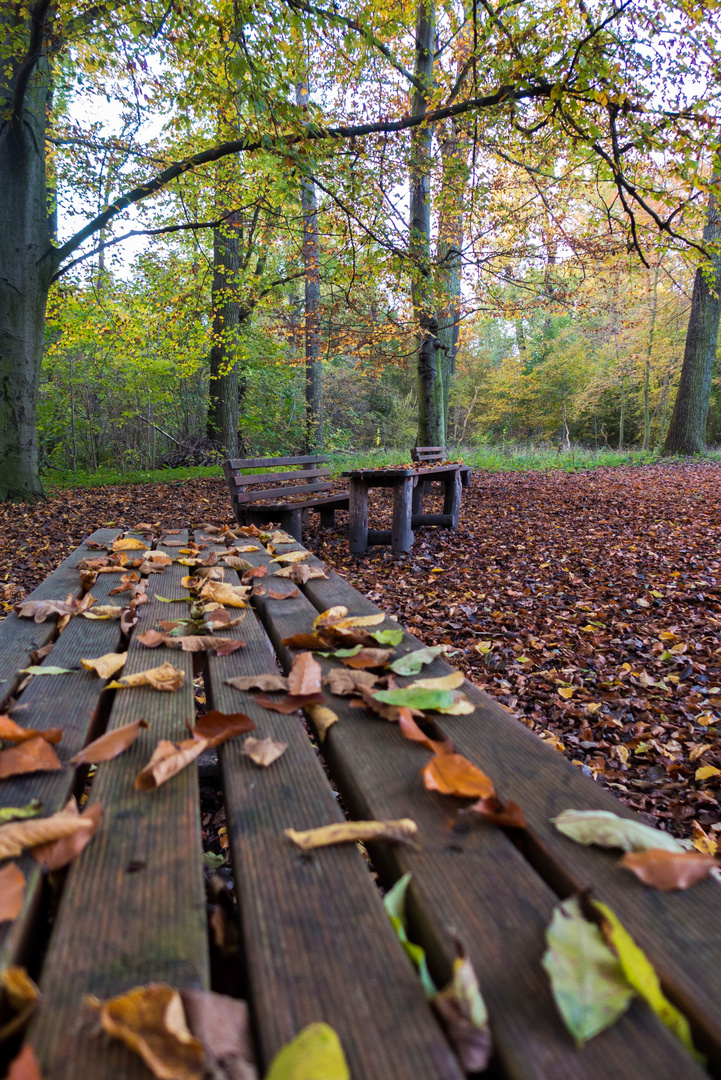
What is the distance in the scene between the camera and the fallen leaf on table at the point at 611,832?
0.79 meters

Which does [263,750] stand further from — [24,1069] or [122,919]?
[24,1069]

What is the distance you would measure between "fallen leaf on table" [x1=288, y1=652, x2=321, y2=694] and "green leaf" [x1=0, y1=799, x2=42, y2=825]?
519 mm

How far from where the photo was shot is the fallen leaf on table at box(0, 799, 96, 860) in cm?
76

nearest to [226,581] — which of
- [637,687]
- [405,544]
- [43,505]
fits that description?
[637,687]

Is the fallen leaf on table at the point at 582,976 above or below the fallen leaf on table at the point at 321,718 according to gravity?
above

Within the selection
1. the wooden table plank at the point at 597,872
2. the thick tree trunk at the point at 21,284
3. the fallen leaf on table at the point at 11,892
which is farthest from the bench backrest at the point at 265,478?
the fallen leaf on table at the point at 11,892

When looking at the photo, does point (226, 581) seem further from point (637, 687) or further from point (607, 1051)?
point (637, 687)

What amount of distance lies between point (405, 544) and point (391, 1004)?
482 cm

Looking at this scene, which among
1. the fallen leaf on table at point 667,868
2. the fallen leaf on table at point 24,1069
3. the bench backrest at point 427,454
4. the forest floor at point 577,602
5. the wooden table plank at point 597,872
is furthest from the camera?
the bench backrest at point 427,454

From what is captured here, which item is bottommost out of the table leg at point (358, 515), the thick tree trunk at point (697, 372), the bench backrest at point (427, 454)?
the table leg at point (358, 515)

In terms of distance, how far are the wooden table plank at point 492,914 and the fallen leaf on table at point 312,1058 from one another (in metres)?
0.16

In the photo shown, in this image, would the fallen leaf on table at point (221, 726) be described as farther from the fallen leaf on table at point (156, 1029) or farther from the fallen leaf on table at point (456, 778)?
the fallen leaf on table at point (156, 1029)

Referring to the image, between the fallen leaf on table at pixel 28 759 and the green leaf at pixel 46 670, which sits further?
the green leaf at pixel 46 670

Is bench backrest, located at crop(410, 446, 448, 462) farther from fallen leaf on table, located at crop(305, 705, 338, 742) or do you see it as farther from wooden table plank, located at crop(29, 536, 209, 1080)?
wooden table plank, located at crop(29, 536, 209, 1080)
